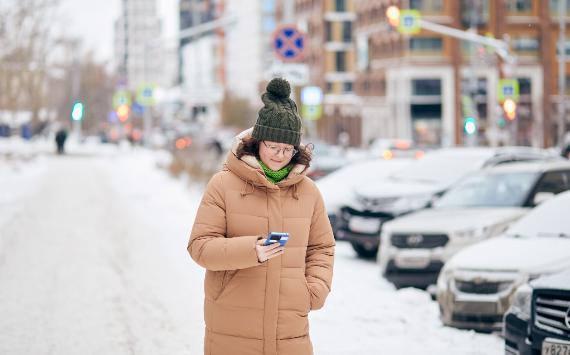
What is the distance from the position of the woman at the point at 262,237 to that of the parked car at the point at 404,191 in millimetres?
8809

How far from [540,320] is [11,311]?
17.3 feet

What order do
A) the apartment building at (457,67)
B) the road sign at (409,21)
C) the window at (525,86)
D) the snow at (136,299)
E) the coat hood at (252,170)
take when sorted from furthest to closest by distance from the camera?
the window at (525,86)
the apartment building at (457,67)
the road sign at (409,21)
the snow at (136,299)
the coat hood at (252,170)

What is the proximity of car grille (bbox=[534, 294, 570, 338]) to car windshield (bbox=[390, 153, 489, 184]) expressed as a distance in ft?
23.9

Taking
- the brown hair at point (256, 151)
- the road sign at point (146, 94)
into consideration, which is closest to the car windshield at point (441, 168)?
the brown hair at point (256, 151)

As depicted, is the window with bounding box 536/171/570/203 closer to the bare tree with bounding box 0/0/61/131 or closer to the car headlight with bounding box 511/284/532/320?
Result: the car headlight with bounding box 511/284/532/320

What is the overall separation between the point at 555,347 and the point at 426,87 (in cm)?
6119

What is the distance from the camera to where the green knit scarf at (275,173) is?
364cm

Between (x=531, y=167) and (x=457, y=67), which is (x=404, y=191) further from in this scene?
(x=457, y=67)

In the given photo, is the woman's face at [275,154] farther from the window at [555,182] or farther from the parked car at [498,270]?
the window at [555,182]

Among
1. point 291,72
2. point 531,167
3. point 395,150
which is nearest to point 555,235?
point 531,167

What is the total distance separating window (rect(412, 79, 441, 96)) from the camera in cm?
6519

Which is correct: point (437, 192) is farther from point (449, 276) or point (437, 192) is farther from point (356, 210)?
point (449, 276)

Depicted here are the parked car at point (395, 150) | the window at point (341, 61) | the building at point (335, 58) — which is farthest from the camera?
the window at point (341, 61)

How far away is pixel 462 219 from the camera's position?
32.4 ft
